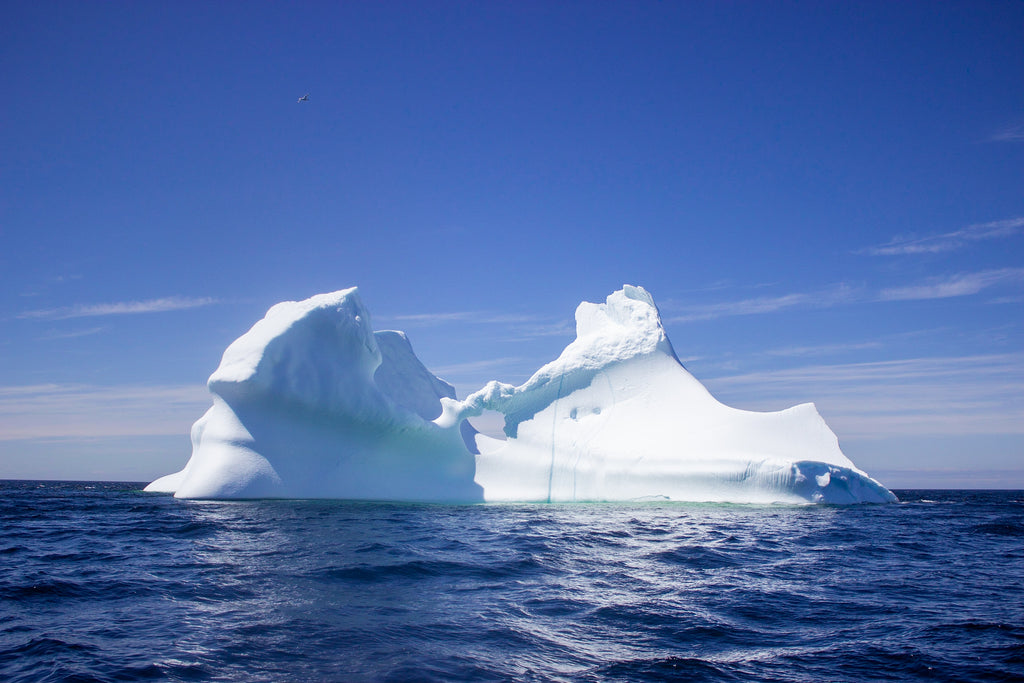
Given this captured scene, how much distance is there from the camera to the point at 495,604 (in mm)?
6184

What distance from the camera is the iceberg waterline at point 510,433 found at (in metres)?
16.0

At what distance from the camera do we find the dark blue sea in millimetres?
4480

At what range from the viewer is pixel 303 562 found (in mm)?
Answer: 7754

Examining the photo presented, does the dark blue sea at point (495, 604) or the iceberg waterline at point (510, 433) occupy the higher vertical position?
the iceberg waterline at point (510, 433)

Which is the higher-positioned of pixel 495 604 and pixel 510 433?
pixel 510 433

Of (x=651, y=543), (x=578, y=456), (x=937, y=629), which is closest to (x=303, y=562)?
(x=651, y=543)

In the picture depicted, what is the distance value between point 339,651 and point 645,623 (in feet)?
8.56

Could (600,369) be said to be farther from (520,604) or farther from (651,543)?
(520,604)

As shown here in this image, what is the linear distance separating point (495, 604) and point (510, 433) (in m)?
14.6

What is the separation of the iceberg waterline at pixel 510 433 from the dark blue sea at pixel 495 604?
4.60 metres

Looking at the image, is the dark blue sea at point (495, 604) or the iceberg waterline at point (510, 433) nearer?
the dark blue sea at point (495, 604)

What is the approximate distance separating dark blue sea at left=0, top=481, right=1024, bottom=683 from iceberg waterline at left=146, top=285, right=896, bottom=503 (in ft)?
15.1

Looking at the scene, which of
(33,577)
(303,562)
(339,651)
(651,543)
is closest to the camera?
(339,651)

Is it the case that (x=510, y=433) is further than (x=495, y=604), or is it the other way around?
(x=510, y=433)
